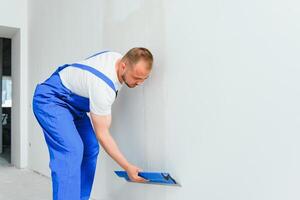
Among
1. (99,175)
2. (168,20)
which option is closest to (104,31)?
(168,20)

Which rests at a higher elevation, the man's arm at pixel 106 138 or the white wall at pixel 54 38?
the white wall at pixel 54 38

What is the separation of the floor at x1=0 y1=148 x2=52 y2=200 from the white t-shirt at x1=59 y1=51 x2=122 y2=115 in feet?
3.43

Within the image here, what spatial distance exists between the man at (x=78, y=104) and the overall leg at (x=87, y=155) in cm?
13

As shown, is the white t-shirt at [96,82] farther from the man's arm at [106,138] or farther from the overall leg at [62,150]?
the overall leg at [62,150]

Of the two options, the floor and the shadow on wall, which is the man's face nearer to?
the shadow on wall

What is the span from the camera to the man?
1.54 m

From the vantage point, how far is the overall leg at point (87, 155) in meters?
1.86

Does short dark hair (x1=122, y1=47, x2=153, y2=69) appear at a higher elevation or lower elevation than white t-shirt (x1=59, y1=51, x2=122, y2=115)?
higher

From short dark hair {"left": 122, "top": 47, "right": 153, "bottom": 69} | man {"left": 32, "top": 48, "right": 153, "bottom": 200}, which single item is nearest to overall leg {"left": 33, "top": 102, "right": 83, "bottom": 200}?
man {"left": 32, "top": 48, "right": 153, "bottom": 200}

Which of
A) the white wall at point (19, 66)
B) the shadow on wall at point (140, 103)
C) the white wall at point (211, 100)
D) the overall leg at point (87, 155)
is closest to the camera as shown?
the white wall at point (211, 100)

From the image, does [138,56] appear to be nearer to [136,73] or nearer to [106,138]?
[136,73]

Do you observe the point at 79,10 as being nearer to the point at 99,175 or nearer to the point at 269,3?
the point at 99,175

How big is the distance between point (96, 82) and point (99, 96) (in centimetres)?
8

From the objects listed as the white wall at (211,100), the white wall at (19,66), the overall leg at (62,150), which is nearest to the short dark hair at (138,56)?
the white wall at (211,100)
